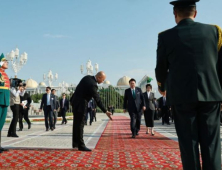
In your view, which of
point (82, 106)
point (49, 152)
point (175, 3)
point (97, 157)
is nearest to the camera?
point (175, 3)

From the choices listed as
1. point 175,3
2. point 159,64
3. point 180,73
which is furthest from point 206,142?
point 175,3

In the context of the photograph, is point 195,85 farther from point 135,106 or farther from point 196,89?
point 135,106

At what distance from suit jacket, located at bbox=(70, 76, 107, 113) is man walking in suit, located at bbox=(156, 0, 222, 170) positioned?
3.52 metres

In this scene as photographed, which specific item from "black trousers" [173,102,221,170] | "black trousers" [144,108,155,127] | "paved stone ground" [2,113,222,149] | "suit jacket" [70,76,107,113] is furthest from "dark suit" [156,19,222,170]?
"black trousers" [144,108,155,127]

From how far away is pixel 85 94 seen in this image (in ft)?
20.6

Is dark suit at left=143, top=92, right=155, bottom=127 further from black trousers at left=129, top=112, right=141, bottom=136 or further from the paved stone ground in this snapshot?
the paved stone ground

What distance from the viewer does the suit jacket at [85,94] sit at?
6.14m

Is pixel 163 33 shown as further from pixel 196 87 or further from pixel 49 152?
pixel 49 152

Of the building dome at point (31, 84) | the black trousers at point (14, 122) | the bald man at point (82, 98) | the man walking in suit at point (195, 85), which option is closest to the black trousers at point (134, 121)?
the bald man at point (82, 98)

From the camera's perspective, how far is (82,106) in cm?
625

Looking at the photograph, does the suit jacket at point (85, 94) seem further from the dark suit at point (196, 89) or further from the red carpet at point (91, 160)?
the dark suit at point (196, 89)

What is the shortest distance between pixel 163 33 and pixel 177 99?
706 mm

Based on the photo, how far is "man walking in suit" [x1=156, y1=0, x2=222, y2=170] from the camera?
2.54 meters

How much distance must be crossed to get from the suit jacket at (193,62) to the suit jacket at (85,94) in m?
3.52
